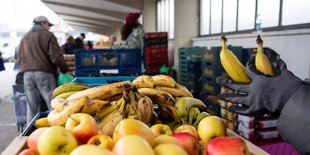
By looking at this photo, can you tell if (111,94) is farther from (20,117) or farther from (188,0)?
(188,0)

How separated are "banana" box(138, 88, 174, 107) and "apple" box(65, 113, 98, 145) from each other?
0.50 m

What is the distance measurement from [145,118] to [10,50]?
104 ft

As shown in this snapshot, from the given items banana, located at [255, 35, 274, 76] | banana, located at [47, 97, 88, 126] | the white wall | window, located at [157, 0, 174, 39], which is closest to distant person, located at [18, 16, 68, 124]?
banana, located at [47, 97, 88, 126]

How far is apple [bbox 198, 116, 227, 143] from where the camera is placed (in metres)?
1.07

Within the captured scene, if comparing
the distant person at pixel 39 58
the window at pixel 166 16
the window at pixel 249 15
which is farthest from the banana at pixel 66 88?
the window at pixel 166 16

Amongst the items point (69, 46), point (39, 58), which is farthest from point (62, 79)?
point (69, 46)

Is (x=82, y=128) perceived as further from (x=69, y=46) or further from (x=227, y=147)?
(x=69, y=46)

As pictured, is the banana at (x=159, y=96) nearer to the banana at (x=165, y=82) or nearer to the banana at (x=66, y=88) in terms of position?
the banana at (x=165, y=82)

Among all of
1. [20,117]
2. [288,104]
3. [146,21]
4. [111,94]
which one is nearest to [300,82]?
[288,104]

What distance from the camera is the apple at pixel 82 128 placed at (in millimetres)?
883

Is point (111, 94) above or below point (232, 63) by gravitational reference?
below

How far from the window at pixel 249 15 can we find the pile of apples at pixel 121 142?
3122 mm

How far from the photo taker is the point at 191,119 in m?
1.29

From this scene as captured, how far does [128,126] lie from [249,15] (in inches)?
176
